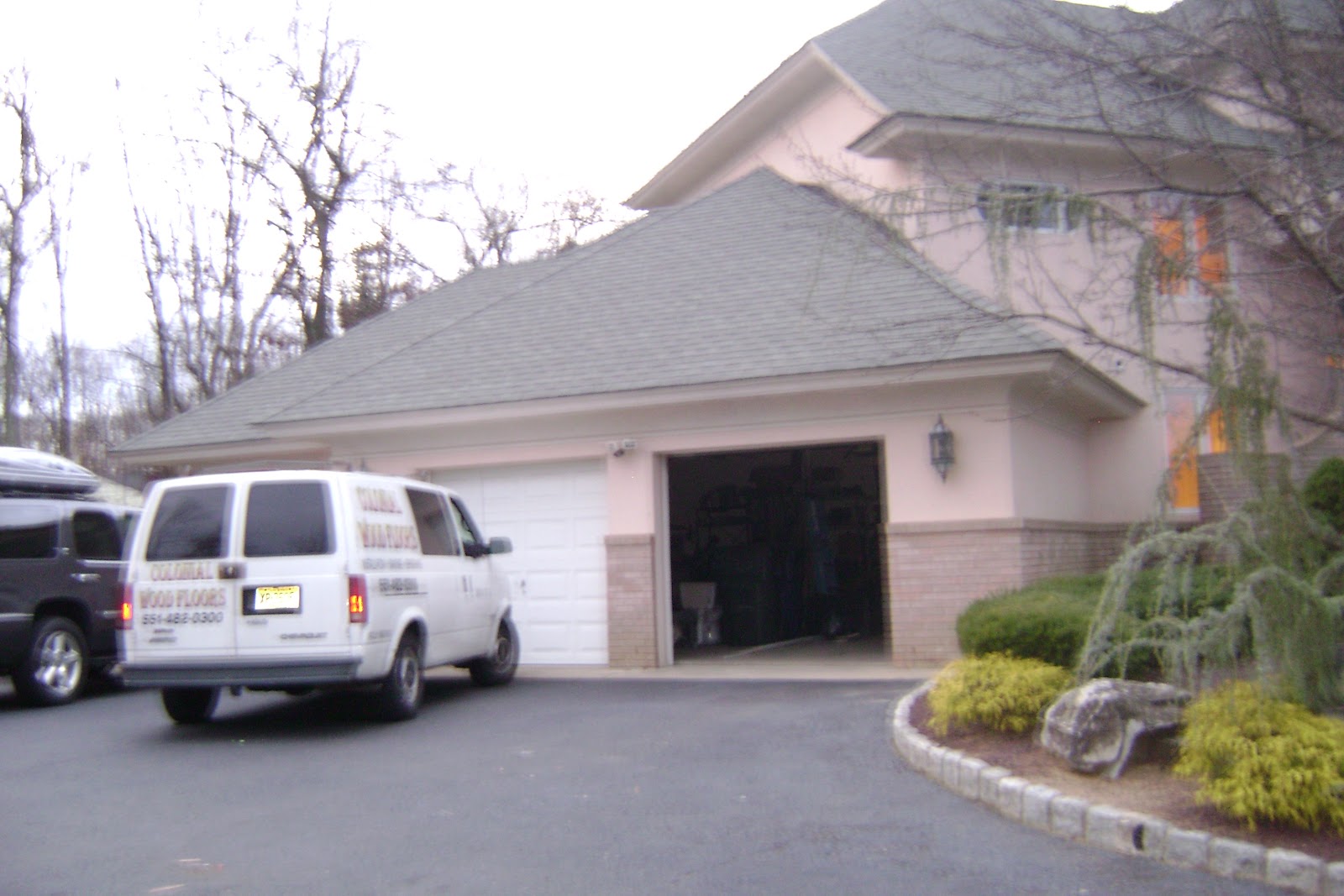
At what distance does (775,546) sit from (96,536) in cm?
890

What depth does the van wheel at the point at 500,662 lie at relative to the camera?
41.5 ft

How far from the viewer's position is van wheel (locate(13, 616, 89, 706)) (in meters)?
12.0

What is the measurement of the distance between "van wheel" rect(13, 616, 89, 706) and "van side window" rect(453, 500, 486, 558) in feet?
13.0

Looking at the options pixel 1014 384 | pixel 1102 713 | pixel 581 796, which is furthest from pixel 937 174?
pixel 581 796

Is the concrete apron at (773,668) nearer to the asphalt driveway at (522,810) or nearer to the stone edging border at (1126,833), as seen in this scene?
the asphalt driveway at (522,810)

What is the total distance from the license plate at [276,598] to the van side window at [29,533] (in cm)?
373

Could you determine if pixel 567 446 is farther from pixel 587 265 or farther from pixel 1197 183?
pixel 1197 183

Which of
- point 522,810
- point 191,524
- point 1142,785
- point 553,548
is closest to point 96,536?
point 191,524

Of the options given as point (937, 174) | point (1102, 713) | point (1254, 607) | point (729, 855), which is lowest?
point (729, 855)

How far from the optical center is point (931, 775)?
7668 millimetres

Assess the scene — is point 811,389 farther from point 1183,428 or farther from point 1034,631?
point 1183,428

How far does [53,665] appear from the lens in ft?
40.5

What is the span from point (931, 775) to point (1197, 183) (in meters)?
9.98

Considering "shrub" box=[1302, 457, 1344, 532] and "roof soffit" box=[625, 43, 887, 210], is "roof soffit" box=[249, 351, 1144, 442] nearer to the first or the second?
"shrub" box=[1302, 457, 1344, 532]
